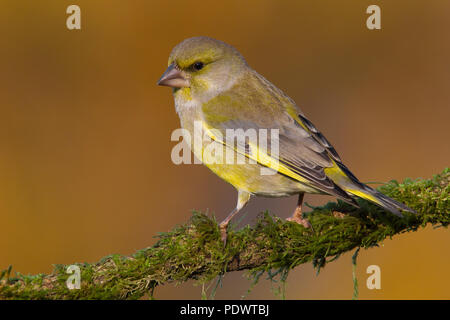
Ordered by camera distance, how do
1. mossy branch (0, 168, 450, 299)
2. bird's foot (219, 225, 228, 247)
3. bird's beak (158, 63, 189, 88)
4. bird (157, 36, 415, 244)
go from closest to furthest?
mossy branch (0, 168, 450, 299)
bird's foot (219, 225, 228, 247)
bird (157, 36, 415, 244)
bird's beak (158, 63, 189, 88)

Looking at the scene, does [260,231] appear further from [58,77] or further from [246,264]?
[58,77]

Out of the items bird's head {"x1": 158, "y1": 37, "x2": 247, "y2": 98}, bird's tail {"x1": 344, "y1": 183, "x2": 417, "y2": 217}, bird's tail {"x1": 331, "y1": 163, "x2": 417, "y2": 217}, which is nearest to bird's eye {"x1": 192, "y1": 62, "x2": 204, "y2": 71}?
bird's head {"x1": 158, "y1": 37, "x2": 247, "y2": 98}

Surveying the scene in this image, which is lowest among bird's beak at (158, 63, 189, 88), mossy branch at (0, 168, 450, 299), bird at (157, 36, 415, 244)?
mossy branch at (0, 168, 450, 299)

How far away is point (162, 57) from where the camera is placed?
776cm

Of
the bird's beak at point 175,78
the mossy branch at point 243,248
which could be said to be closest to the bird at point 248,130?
the bird's beak at point 175,78

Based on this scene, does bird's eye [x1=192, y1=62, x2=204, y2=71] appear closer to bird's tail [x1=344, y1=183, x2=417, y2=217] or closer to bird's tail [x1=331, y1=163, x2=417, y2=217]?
bird's tail [x1=331, y1=163, x2=417, y2=217]

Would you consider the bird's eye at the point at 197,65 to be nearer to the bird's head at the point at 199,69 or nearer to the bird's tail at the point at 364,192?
the bird's head at the point at 199,69

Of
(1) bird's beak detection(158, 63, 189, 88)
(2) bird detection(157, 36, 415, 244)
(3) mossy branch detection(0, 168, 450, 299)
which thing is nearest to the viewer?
(3) mossy branch detection(0, 168, 450, 299)

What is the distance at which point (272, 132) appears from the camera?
4195 mm

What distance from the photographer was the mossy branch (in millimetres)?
3037

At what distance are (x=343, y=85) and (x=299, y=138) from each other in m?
3.84

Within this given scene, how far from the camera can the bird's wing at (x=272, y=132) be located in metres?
3.98

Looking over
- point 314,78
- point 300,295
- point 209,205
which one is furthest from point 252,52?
point 300,295

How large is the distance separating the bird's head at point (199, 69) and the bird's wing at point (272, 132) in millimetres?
145
